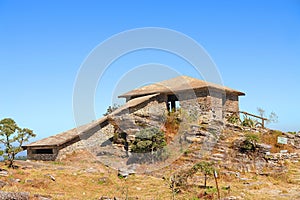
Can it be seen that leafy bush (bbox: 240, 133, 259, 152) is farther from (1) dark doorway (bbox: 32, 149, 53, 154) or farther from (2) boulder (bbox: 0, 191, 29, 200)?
(1) dark doorway (bbox: 32, 149, 53, 154)

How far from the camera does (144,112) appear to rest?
2336 cm

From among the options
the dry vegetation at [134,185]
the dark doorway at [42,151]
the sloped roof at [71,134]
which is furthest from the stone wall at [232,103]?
the dark doorway at [42,151]

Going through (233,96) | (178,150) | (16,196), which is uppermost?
(233,96)

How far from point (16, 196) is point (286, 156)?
615 inches

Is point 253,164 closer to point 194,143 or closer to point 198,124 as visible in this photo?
point 194,143

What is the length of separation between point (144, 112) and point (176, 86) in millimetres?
4432

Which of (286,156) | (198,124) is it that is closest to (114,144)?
(198,124)

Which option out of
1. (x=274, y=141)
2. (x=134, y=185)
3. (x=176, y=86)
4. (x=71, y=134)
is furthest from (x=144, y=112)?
(x=274, y=141)

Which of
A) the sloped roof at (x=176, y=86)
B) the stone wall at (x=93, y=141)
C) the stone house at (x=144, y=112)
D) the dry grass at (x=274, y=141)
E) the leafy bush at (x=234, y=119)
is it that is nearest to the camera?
the dry grass at (x=274, y=141)

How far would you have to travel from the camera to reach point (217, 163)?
17.2m

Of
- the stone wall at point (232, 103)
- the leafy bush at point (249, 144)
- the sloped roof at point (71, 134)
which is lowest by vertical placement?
the leafy bush at point (249, 144)

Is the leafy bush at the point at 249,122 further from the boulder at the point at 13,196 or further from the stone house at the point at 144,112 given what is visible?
the boulder at the point at 13,196

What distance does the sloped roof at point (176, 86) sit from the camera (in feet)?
83.4

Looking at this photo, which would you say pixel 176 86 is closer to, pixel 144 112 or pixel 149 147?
pixel 144 112
